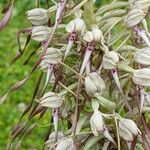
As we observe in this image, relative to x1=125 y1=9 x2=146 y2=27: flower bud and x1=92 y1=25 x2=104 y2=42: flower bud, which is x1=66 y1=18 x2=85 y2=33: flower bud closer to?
x1=92 y1=25 x2=104 y2=42: flower bud

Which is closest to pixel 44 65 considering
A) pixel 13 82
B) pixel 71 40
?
pixel 71 40

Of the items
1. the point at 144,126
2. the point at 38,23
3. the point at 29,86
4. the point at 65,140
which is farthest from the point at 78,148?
the point at 29,86

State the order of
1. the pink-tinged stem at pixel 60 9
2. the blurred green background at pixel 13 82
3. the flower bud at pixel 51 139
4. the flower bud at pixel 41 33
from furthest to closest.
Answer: the blurred green background at pixel 13 82 < the flower bud at pixel 51 139 < the flower bud at pixel 41 33 < the pink-tinged stem at pixel 60 9

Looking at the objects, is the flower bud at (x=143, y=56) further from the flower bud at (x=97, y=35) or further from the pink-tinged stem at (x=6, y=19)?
the pink-tinged stem at (x=6, y=19)

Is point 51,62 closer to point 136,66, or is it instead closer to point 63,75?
point 63,75

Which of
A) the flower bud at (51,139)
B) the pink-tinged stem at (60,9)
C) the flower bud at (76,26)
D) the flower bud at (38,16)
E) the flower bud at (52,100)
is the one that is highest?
the pink-tinged stem at (60,9)

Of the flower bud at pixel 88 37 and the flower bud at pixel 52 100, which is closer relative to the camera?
the flower bud at pixel 88 37

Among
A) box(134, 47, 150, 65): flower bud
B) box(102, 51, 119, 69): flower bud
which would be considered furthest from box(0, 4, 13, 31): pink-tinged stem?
box(134, 47, 150, 65): flower bud

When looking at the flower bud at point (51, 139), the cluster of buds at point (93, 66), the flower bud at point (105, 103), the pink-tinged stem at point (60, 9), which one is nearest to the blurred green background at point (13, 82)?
the flower bud at point (51, 139)
